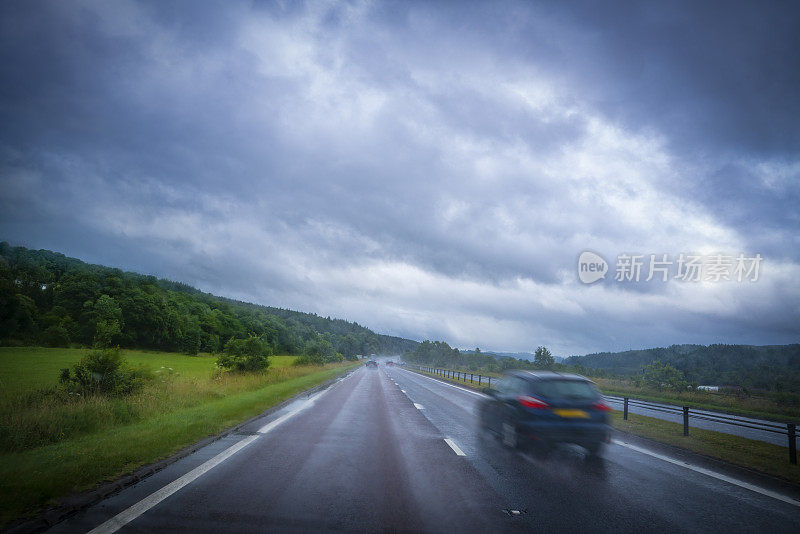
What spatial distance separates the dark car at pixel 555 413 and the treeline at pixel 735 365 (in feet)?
120

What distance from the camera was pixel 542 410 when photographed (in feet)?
26.7

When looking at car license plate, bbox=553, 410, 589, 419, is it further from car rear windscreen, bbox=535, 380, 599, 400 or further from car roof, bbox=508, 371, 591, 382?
car roof, bbox=508, 371, 591, 382

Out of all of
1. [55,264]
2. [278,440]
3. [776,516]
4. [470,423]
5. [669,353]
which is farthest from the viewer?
[669,353]

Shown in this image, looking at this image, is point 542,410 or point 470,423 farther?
point 470,423

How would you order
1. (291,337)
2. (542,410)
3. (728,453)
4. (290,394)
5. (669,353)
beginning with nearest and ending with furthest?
(542,410), (728,453), (290,394), (669,353), (291,337)

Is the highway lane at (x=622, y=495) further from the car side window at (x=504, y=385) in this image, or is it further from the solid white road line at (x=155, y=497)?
the solid white road line at (x=155, y=497)

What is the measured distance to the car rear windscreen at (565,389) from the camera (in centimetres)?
823

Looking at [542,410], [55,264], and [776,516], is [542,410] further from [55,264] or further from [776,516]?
[55,264]

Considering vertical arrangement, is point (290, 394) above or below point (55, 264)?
below

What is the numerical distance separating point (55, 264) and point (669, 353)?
139692 mm

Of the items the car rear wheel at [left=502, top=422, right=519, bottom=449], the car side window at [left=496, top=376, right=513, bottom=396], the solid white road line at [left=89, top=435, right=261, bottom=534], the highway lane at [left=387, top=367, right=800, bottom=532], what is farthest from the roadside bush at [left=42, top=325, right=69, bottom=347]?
the highway lane at [left=387, top=367, right=800, bottom=532]

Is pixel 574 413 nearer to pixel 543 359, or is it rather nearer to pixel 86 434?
pixel 86 434

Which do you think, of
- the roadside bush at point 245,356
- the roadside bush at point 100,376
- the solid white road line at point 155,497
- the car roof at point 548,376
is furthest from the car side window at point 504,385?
the roadside bush at point 245,356

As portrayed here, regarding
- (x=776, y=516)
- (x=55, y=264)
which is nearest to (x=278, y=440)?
(x=776, y=516)
